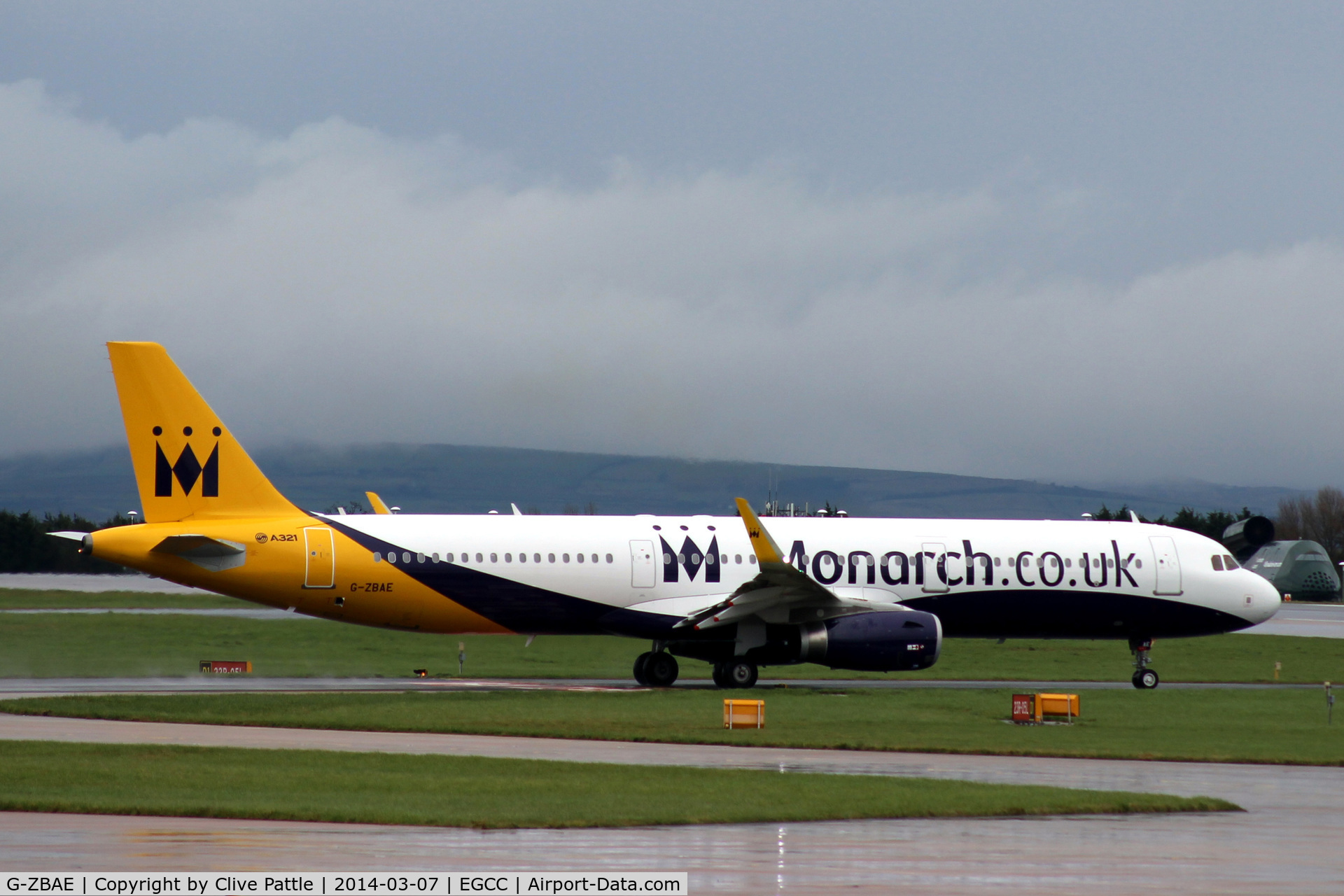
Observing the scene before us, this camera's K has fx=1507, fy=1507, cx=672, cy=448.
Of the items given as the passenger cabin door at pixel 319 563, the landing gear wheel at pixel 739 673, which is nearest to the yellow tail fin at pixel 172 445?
the passenger cabin door at pixel 319 563

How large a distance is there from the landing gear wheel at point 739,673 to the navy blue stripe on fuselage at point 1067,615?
4.11m

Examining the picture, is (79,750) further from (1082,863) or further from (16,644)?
(16,644)

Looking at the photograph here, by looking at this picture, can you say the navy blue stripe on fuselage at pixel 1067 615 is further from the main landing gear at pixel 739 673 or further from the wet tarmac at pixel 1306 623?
the wet tarmac at pixel 1306 623

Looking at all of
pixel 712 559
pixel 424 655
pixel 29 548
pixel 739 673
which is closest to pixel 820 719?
pixel 739 673

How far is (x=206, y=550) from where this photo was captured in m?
30.0

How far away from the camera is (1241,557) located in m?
108

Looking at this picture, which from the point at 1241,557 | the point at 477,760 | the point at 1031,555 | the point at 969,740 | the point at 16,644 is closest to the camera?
the point at 477,760

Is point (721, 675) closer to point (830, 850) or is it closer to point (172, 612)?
point (830, 850)

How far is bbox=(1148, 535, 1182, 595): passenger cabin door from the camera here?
35.9m

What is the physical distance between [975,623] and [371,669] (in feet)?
48.6

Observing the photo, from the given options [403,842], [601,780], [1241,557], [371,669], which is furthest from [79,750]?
[1241,557]

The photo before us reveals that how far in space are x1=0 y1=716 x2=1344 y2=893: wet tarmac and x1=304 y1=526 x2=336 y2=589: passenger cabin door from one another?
52.6 ft

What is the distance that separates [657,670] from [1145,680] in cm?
1163

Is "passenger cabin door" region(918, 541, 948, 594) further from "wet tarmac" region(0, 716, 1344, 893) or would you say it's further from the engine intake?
the engine intake
